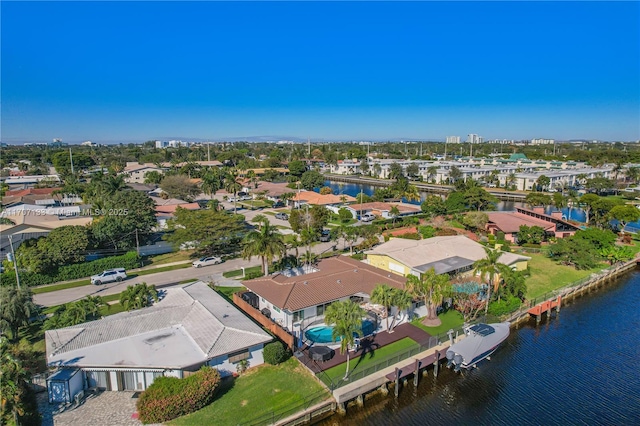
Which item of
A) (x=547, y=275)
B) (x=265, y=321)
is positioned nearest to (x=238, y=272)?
(x=265, y=321)

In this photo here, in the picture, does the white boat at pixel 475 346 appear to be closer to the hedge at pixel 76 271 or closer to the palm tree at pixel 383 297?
the palm tree at pixel 383 297

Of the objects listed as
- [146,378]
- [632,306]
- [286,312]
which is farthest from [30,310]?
[632,306]

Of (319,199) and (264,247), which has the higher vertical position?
(264,247)

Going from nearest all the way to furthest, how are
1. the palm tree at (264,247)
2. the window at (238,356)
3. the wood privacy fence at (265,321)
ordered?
the window at (238,356), the wood privacy fence at (265,321), the palm tree at (264,247)

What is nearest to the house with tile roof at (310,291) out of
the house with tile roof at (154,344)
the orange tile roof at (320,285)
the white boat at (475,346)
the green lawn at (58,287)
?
the orange tile roof at (320,285)

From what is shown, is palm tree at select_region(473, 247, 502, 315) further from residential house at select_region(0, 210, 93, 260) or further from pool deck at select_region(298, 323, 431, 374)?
residential house at select_region(0, 210, 93, 260)

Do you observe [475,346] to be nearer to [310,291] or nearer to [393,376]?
[393,376]
